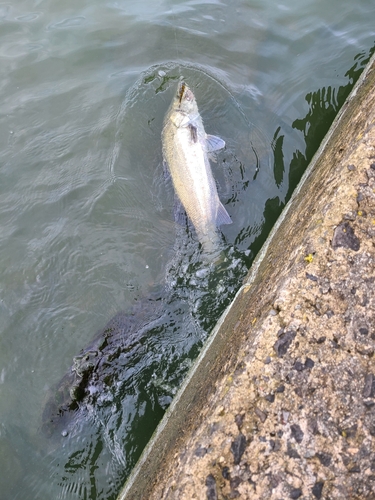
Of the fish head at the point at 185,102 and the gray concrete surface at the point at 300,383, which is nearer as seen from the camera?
the gray concrete surface at the point at 300,383

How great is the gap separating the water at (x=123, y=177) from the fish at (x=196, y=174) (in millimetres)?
233

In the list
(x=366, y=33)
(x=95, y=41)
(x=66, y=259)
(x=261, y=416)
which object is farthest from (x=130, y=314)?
(x=366, y=33)

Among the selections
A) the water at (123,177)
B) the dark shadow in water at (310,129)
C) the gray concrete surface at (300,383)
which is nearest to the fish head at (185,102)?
the water at (123,177)

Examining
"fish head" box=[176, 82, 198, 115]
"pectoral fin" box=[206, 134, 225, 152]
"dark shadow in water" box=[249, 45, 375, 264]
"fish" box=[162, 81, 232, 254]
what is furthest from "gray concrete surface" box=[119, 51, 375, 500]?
"fish head" box=[176, 82, 198, 115]

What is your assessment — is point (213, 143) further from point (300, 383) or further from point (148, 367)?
point (300, 383)

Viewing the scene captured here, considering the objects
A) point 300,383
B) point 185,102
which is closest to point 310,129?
point 185,102

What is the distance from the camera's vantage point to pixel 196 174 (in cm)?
461

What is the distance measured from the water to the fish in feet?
0.77

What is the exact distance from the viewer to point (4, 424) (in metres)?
4.17

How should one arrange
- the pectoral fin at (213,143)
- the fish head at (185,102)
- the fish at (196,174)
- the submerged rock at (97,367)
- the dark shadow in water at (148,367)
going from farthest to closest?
1. the fish head at (185,102)
2. the pectoral fin at (213,143)
3. the fish at (196,174)
4. the submerged rock at (97,367)
5. the dark shadow in water at (148,367)

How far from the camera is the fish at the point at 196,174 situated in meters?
4.57

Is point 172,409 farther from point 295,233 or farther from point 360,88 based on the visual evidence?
point 360,88

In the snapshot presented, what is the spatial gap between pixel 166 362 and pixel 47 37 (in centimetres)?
480

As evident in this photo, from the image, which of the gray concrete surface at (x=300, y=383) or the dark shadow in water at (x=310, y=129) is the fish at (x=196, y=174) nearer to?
the dark shadow in water at (x=310, y=129)
